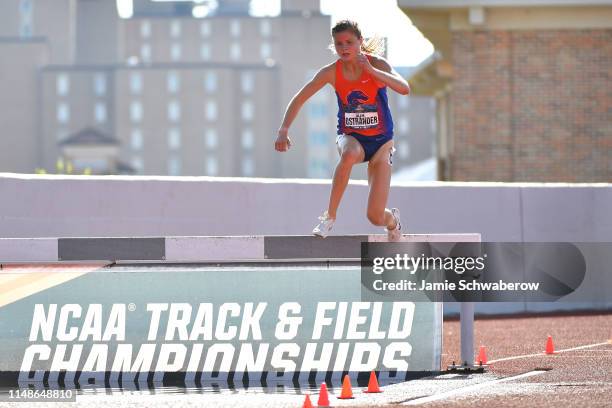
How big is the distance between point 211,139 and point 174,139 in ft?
12.1

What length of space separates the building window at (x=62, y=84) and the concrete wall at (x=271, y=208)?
4718 inches

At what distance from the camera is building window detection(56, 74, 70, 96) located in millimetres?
134875

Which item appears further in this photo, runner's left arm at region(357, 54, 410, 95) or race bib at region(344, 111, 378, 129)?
race bib at region(344, 111, 378, 129)

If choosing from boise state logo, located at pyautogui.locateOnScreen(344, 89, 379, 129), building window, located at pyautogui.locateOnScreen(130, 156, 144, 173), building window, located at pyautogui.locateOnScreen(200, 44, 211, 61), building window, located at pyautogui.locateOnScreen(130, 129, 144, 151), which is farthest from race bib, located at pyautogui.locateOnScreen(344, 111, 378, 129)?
building window, located at pyautogui.locateOnScreen(200, 44, 211, 61)

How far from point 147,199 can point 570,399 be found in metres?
9.11

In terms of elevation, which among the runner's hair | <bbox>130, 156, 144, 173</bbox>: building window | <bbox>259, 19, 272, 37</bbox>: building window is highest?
<bbox>259, 19, 272, 37</bbox>: building window

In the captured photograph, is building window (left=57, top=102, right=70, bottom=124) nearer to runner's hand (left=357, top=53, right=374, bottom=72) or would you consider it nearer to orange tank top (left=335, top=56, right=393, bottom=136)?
orange tank top (left=335, top=56, right=393, bottom=136)

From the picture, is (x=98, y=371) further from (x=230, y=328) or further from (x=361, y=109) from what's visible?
(x=361, y=109)

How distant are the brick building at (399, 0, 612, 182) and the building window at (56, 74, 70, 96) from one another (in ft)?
356

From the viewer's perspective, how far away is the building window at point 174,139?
453 feet

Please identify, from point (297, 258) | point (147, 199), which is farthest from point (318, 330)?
point (147, 199)

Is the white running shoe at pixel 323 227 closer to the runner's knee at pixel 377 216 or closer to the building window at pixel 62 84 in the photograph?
the runner's knee at pixel 377 216

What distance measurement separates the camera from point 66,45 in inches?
5620

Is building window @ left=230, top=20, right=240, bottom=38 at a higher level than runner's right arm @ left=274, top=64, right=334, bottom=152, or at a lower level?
higher
